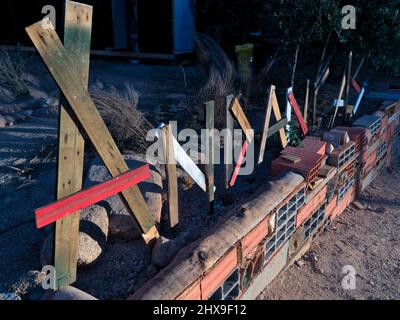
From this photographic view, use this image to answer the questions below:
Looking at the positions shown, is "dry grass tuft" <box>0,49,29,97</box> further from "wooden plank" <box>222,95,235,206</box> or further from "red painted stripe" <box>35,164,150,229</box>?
"red painted stripe" <box>35,164,150,229</box>

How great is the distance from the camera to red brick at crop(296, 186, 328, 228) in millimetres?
3262

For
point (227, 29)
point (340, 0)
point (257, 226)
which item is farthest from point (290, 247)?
point (227, 29)

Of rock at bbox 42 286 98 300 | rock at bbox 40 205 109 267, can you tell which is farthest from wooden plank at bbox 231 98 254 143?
rock at bbox 42 286 98 300

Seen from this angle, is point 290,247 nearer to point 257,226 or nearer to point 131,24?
point 257,226

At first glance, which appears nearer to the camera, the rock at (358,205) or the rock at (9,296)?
the rock at (9,296)

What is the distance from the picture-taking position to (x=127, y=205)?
2721 millimetres

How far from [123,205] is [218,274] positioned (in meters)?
1.25

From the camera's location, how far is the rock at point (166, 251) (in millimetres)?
2689

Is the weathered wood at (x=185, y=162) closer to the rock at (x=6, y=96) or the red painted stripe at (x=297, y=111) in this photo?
the red painted stripe at (x=297, y=111)

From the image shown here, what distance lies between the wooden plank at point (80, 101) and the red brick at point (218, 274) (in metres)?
0.73

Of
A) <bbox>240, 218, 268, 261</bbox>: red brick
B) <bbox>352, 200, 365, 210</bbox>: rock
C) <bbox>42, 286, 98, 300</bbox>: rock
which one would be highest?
<bbox>240, 218, 268, 261</bbox>: red brick

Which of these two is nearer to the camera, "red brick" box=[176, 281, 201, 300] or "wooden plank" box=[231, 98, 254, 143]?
"red brick" box=[176, 281, 201, 300]

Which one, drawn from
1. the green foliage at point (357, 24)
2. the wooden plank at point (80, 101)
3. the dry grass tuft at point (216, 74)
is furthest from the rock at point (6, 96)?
the wooden plank at point (80, 101)

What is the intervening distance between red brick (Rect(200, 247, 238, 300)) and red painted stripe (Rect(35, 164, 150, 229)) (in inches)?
30.7
